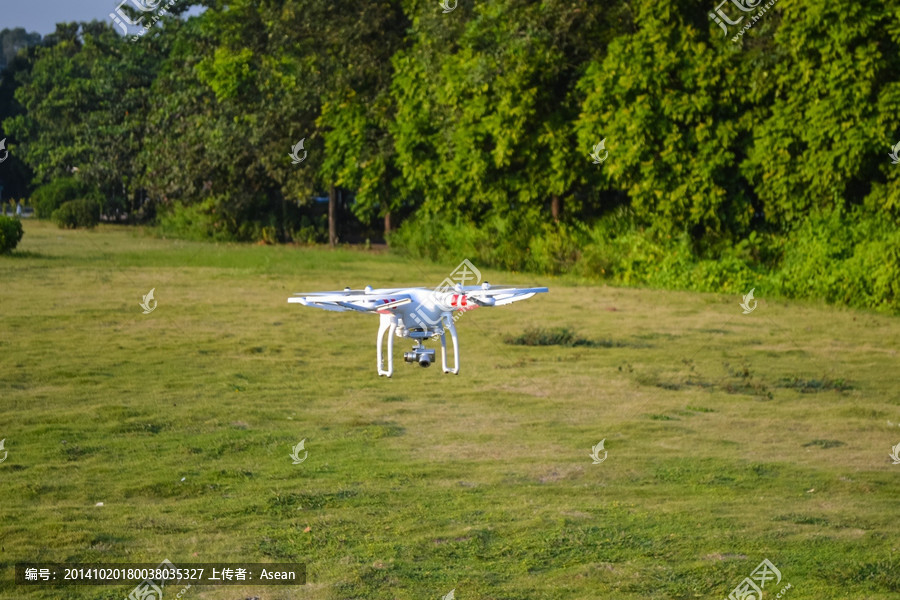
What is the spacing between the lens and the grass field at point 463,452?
31.2ft

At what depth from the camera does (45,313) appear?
23.1m

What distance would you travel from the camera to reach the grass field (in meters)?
9.52

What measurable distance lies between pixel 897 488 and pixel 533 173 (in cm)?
2233

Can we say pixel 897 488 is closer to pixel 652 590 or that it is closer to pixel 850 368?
pixel 652 590

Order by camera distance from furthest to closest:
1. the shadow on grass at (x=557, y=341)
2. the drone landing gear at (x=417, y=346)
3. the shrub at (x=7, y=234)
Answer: the shrub at (x=7, y=234) < the shadow on grass at (x=557, y=341) < the drone landing gear at (x=417, y=346)

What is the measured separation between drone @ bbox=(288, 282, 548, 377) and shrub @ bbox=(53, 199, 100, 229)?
5430 cm

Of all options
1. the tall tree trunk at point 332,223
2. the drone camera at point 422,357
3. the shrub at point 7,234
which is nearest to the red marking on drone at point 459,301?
the drone camera at point 422,357

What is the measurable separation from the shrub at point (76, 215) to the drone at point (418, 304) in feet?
178

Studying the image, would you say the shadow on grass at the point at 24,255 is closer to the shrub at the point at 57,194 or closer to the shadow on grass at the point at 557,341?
the shadow on grass at the point at 557,341

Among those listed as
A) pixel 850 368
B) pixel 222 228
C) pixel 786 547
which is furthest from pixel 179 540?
A: pixel 222 228

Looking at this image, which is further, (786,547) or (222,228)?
(222,228)

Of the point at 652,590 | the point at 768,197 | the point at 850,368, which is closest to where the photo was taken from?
the point at 652,590

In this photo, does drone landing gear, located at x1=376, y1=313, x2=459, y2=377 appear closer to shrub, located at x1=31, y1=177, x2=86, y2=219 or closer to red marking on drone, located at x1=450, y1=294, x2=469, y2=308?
red marking on drone, located at x1=450, y1=294, x2=469, y2=308

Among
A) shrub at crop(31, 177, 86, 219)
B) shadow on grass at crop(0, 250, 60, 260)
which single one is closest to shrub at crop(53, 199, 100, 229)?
shrub at crop(31, 177, 86, 219)
